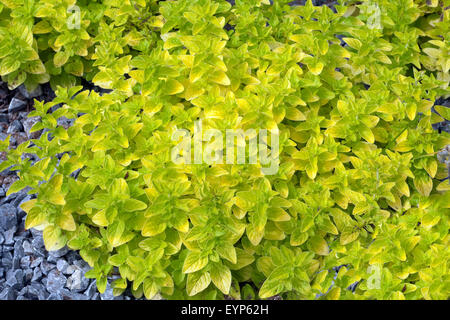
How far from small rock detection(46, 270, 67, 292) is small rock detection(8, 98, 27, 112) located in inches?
47.0

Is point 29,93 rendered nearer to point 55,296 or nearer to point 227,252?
point 55,296

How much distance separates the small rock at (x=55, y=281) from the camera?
2604 mm

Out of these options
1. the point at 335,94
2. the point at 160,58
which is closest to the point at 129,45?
the point at 160,58

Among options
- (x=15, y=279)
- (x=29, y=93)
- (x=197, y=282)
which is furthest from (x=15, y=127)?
(x=197, y=282)

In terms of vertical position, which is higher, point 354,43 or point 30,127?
point 354,43

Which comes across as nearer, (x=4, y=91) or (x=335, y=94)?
(x=335, y=94)

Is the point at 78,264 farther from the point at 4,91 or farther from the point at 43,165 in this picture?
the point at 4,91

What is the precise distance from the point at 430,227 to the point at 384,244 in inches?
13.3

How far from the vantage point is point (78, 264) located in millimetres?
2652

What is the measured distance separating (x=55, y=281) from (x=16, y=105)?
1.26 m

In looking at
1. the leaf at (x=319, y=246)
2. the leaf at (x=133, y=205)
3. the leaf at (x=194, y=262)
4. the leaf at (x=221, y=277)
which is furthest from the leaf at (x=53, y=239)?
the leaf at (x=319, y=246)

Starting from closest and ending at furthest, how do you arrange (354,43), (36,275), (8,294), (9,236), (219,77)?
(8,294), (36,275), (9,236), (219,77), (354,43)

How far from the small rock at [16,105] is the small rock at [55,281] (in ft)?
3.92

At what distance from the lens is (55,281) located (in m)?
2.62
